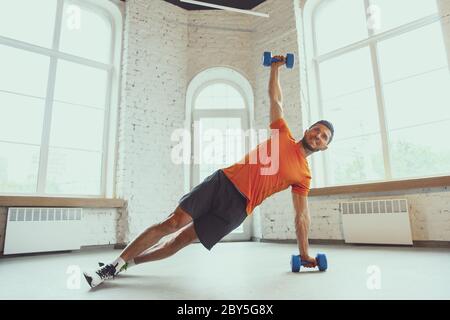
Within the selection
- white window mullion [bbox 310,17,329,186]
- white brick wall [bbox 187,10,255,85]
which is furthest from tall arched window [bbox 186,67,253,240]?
white window mullion [bbox 310,17,329,186]

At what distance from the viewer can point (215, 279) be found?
1974 mm

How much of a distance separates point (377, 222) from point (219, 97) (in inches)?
123

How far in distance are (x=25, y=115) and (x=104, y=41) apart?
5.62 ft

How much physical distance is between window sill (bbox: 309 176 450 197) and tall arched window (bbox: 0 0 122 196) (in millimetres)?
3060

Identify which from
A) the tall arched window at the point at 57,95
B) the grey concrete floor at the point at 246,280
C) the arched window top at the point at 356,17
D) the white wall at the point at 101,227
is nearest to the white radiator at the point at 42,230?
the white wall at the point at 101,227

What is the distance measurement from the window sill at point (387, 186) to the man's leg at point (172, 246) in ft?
8.25

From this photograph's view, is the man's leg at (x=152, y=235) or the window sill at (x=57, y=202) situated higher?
the window sill at (x=57, y=202)

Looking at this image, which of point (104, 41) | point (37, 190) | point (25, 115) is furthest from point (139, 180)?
point (104, 41)

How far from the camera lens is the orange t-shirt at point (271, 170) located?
6.55 feet

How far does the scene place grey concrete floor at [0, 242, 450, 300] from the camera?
157 cm

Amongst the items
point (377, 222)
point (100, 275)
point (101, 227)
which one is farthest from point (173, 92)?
point (100, 275)

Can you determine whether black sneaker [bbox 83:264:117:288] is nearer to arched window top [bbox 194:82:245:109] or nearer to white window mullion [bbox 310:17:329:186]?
white window mullion [bbox 310:17:329:186]

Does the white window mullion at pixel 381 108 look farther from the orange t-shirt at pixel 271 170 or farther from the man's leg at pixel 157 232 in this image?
the man's leg at pixel 157 232
